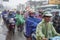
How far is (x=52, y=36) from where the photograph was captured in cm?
440

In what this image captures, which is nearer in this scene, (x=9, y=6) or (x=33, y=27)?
(x=33, y=27)

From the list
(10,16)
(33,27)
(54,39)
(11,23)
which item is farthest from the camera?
(10,16)

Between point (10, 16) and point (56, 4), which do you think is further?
point (56, 4)

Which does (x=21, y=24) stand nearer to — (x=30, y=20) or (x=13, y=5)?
(x=13, y=5)

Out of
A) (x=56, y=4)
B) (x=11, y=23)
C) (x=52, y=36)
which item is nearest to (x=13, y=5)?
(x=56, y=4)

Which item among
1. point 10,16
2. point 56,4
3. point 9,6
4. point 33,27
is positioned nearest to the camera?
point 33,27

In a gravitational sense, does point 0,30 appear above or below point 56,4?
below

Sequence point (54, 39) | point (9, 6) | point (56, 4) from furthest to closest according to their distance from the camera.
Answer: point (9, 6)
point (56, 4)
point (54, 39)

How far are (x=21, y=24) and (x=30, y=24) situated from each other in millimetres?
3178

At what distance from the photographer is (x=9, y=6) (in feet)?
36.8

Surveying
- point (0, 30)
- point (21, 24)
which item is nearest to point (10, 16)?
point (21, 24)

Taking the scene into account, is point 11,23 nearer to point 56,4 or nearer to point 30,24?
point 30,24

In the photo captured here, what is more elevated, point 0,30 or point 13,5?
point 13,5

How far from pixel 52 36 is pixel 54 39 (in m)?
0.18
